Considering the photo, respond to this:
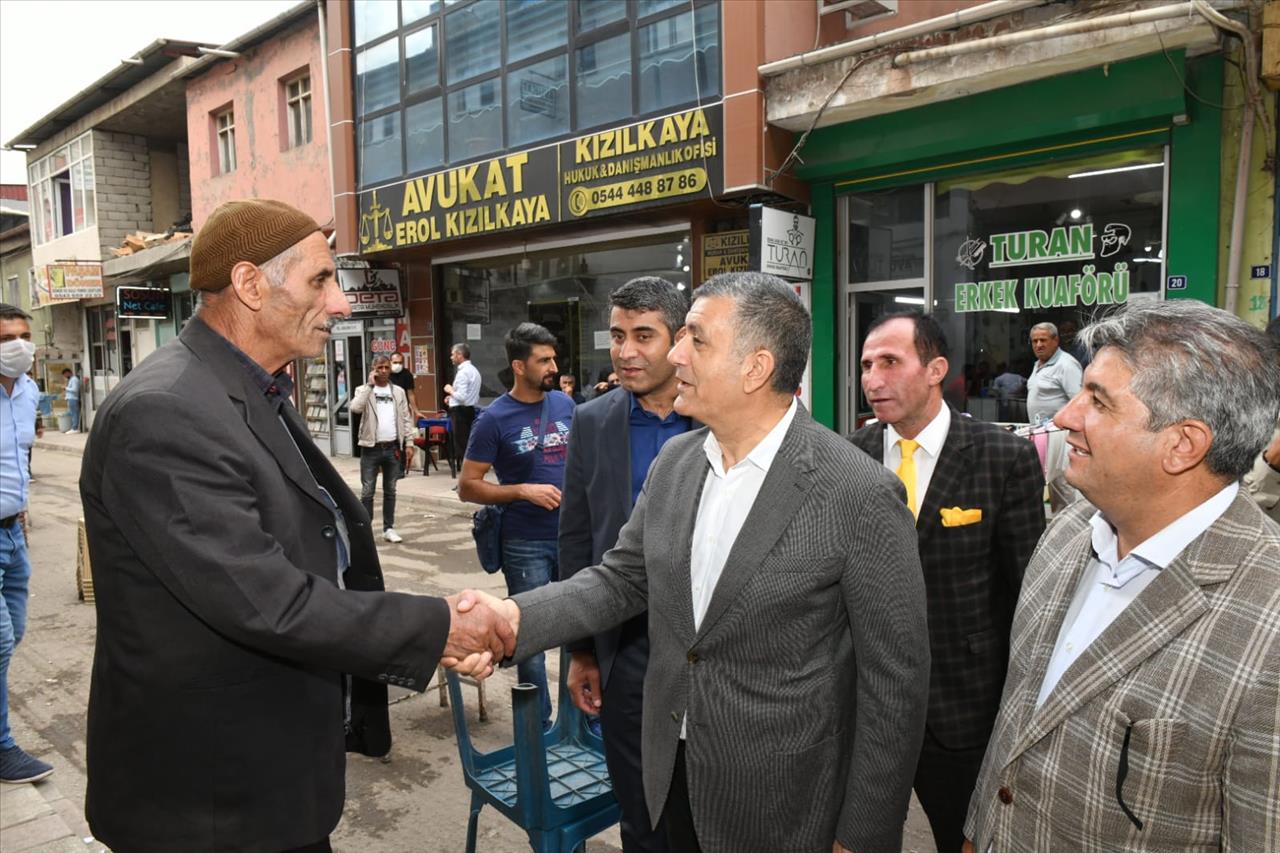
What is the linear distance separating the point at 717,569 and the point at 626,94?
8921mm

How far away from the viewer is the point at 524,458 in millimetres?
4484

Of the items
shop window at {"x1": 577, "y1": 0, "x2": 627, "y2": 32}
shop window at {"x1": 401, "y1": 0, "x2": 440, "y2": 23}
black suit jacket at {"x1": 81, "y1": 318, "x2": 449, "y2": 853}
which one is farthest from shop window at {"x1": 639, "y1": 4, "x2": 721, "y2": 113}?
black suit jacket at {"x1": 81, "y1": 318, "x2": 449, "y2": 853}

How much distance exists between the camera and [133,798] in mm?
1807

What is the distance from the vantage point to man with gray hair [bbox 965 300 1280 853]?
4.39 ft

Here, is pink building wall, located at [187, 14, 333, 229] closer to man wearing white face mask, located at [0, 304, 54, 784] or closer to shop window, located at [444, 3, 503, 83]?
shop window, located at [444, 3, 503, 83]

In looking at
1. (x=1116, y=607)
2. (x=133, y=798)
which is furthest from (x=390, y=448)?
(x=1116, y=607)

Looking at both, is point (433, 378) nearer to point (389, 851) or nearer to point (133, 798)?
point (389, 851)

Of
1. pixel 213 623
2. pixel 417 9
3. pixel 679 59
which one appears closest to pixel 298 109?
pixel 417 9

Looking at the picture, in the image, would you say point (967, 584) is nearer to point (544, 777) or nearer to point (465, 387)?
point (544, 777)

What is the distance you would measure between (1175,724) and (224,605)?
1752 millimetres

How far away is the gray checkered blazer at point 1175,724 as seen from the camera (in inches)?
51.5

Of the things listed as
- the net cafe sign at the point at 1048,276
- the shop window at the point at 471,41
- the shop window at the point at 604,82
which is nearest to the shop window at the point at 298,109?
the shop window at the point at 471,41

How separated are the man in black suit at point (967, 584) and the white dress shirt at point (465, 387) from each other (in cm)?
1033

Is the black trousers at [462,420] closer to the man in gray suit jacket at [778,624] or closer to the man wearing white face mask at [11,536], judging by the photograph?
the man wearing white face mask at [11,536]
